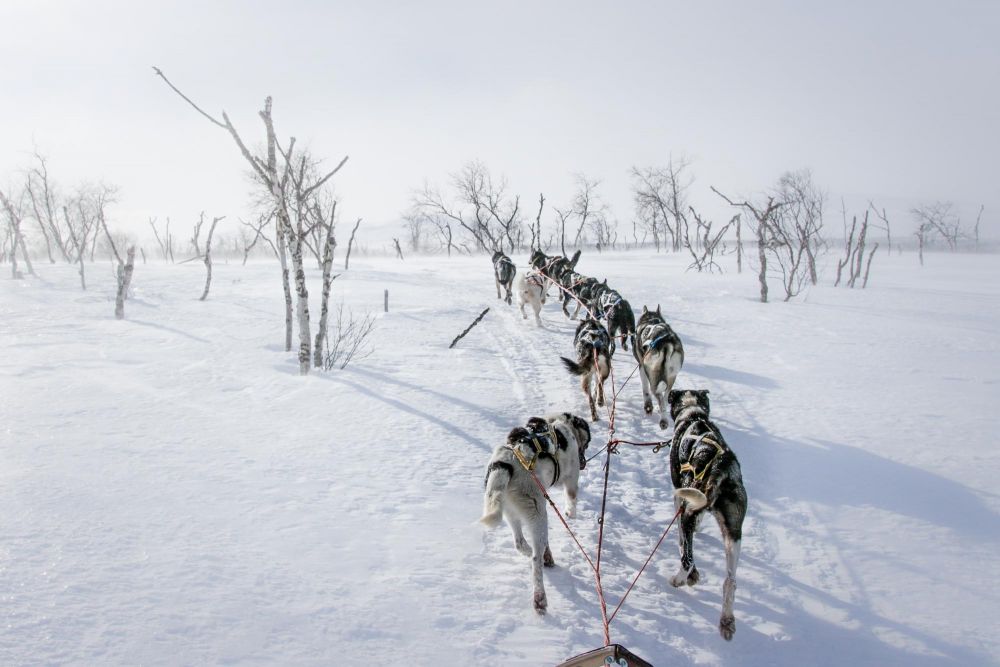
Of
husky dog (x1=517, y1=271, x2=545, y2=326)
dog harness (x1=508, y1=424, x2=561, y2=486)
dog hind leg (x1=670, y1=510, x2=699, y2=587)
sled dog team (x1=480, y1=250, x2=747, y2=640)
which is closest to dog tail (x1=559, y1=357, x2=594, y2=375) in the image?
sled dog team (x1=480, y1=250, x2=747, y2=640)

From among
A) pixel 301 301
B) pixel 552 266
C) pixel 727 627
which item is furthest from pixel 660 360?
pixel 552 266

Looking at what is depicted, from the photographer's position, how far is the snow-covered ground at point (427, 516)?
293 cm

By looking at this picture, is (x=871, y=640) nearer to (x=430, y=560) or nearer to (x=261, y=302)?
(x=430, y=560)

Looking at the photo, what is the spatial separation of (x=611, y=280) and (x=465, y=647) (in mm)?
20525

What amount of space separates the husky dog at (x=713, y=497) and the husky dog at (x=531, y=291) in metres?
9.11

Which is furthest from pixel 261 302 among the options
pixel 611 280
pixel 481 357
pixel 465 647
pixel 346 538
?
pixel 465 647

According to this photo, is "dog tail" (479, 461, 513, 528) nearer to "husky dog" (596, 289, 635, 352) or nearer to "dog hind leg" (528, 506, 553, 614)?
"dog hind leg" (528, 506, 553, 614)

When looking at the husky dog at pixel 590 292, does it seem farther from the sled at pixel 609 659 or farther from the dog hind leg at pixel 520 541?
the sled at pixel 609 659

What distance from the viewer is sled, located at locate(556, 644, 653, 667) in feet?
6.91

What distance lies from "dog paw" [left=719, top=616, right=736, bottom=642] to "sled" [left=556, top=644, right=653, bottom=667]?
1.26 meters

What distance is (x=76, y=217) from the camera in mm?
48094

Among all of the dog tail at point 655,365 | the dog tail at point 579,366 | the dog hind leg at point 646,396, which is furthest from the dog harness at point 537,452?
the dog hind leg at point 646,396

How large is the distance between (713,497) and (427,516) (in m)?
2.13

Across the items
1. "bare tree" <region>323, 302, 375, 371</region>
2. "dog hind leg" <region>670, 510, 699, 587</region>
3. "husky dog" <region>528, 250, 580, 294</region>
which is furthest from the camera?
"husky dog" <region>528, 250, 580, 294</region>
